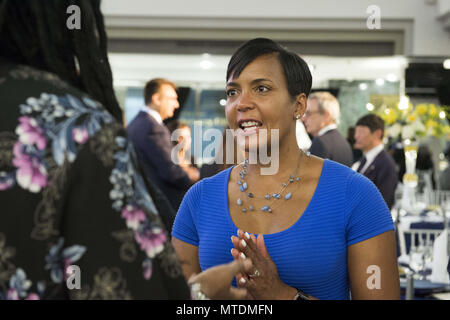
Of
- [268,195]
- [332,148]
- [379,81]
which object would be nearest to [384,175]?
[332,148]

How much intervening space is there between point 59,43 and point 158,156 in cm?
382

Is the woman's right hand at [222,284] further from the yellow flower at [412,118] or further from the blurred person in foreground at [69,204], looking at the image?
the yellow flower at [412,118]

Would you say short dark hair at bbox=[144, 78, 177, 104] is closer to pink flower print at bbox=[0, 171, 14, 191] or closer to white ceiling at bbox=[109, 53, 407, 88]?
white ceiling at bbox=[109, 53, 407, 88]

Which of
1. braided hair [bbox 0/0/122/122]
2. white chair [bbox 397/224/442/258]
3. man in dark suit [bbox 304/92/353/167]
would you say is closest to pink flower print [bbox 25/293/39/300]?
braided hair [bbox 0/0/122/122]

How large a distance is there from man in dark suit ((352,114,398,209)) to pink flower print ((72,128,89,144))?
14.3 feet

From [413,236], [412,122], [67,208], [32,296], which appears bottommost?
[413,236]

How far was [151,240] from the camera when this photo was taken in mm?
734

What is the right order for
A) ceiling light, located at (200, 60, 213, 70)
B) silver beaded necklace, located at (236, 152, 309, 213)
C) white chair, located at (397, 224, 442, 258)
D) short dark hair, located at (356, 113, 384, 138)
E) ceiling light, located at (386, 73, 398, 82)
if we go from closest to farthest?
1. silver beaded necklace, located at (236, 152, 309, 213)
2. white chair, located at (397, 224, 442, 258)
3. short dark hair, located at (356, 113, 384, 138)
4. ceiling light, located at (386, 73, 398, 82)
5. ceiling light, located at (200, 60, 213, 70)

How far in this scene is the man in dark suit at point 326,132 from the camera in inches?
183

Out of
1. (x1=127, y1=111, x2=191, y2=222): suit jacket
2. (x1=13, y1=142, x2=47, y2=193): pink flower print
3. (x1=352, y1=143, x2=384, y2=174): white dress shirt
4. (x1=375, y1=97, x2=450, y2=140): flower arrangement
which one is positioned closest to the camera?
(x1=13, y1=142, x2=47, y2=193): pink flower print

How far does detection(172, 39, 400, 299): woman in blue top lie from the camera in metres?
1.35

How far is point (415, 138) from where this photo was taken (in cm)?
622

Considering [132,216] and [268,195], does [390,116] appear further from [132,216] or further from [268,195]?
[132,216]

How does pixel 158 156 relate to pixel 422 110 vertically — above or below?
below
